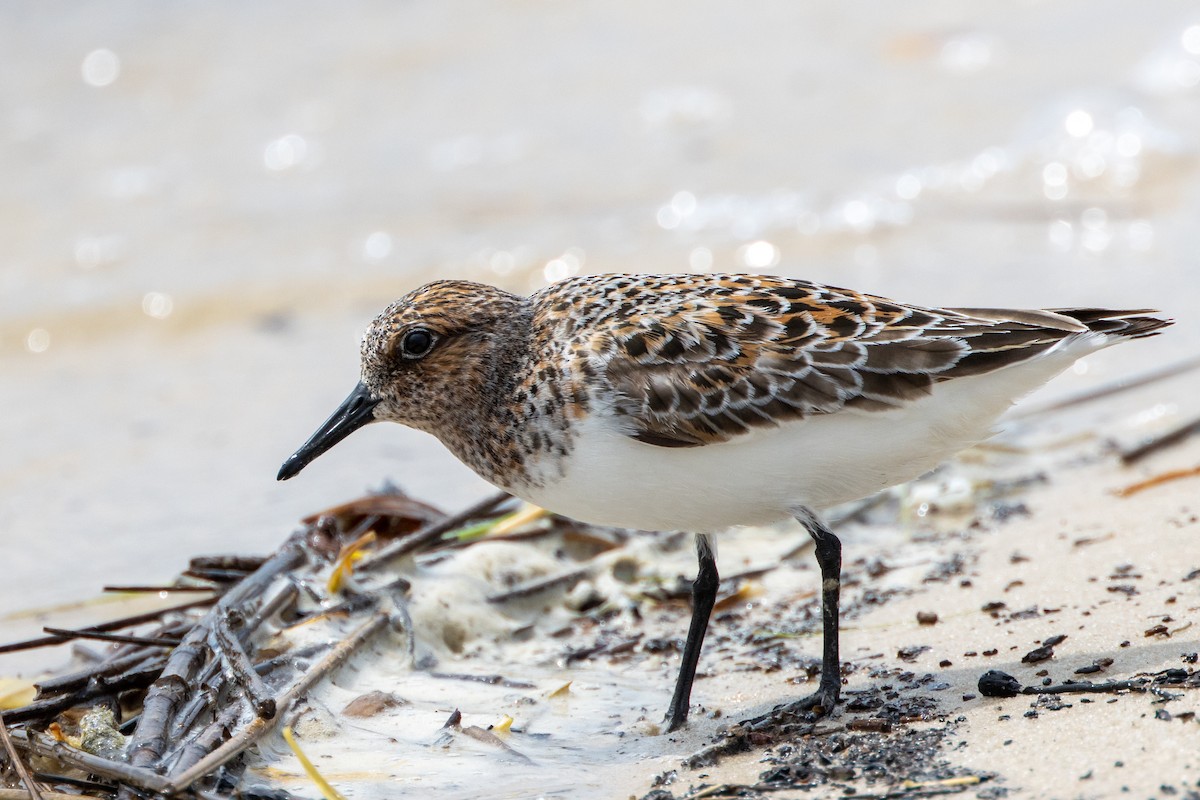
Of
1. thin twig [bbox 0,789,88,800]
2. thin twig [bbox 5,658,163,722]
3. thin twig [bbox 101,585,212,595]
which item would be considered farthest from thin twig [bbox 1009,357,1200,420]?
thin twig [bbox 0,789,88,800]

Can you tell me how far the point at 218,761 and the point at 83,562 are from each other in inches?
124

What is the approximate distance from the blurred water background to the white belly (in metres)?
2.96

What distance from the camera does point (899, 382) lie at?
15.1ft

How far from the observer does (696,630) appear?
5000 mm

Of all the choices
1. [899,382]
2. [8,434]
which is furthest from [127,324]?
[899,382]

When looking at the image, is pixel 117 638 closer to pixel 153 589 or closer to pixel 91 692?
pixel 91 692

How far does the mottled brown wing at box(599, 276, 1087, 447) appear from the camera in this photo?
4578 millimetres

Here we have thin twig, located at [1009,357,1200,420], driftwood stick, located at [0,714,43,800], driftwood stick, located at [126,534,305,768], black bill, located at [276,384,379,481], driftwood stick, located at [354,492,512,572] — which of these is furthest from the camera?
thin twig, located at [1009,357,1200,420]

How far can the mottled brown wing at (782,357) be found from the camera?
458 centimetres

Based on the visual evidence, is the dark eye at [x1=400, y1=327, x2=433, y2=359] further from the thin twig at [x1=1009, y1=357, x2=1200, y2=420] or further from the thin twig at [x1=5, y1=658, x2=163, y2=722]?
the thin twig at [x1=1009, y1=357, x2=1200, y2=420]

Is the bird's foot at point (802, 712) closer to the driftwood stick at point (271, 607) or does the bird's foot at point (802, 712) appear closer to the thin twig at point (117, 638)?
the driftwood stick at point (271, 607)

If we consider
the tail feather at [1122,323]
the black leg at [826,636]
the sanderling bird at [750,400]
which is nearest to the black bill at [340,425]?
the sanderling bird at [750,400]

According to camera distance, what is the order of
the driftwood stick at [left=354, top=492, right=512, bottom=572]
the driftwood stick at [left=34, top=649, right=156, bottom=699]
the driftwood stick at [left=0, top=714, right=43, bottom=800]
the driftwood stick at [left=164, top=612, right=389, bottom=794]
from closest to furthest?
the driftwood stick at [left=0, top=714, right=43, bottom=800]
the driftwood stick at [left=164, top=612, right=389, bottom=794]
the driftwood stick at [left=34, top=649, right=156, bottom=699]
the driftwood stick at [left=354, top=492, right=512, bottom=572]

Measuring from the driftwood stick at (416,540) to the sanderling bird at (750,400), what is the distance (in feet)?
3.26
